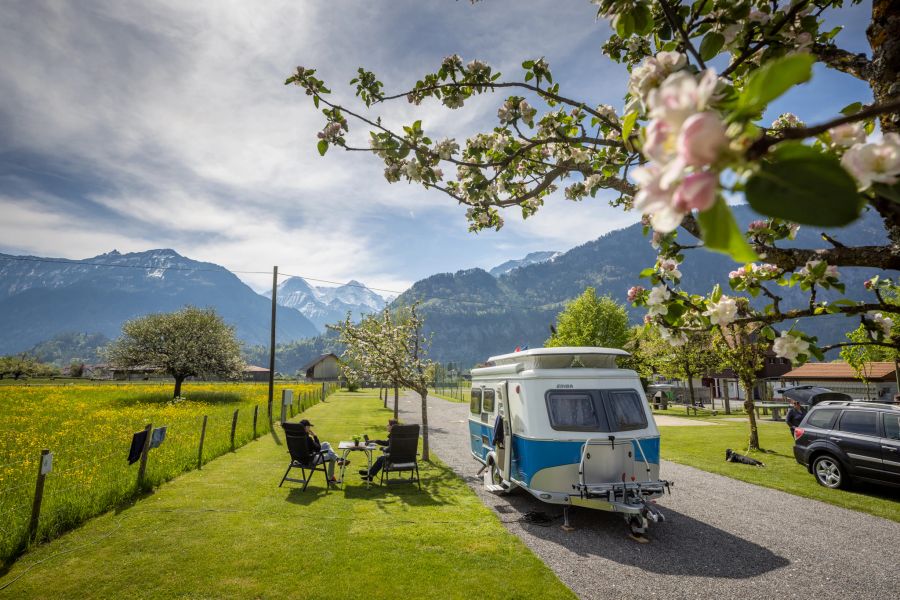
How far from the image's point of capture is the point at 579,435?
7918 millimetres

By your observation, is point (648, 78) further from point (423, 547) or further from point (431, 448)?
point (431, 448)

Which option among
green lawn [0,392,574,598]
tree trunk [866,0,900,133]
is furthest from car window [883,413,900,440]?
tree trunk [866,0,900,133]

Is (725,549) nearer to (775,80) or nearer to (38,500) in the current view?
(775,80)

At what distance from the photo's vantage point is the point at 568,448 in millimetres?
7832

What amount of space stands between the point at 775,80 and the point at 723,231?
1.01ft

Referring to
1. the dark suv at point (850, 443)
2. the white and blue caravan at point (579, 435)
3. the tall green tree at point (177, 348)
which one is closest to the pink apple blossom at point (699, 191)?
the white and blue caravan at point (579, 435)

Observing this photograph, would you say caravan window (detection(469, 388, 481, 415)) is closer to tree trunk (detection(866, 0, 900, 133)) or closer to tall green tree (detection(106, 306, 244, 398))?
tree trunk (detection(866, 0, 900, 133))

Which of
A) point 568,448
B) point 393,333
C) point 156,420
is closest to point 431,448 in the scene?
point 393,333

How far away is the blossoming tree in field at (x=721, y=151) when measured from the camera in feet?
3.18

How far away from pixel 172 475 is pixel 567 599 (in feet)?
30.6

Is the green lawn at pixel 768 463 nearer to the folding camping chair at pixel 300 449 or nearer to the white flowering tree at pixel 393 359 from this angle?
the white flowering tree at pixel 393 359

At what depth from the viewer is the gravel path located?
5.77 meters

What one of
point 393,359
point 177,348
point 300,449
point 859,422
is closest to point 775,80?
point 300,449

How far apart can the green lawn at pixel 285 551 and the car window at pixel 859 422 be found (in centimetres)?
845
